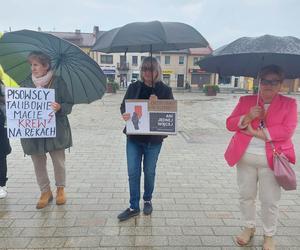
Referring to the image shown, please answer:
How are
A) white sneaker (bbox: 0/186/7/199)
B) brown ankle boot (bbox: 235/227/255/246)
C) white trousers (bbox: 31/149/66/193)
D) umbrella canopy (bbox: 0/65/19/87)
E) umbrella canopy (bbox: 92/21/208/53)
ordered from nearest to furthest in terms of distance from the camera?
umbrella canopy (bbox: 92/21/208/53) < brown ankle boot (bbox: 235/227/255/246) < umbrella canopy (bbox: 0/65/19/87) < white trousers (bbox: 31/149/66/193) < white sneaker (bbox: 0/186/7/199)

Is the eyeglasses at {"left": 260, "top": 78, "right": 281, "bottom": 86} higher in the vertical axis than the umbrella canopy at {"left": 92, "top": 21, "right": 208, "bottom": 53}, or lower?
lower

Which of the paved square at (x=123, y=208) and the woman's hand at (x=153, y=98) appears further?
the woman's hand at (x=153, y=98)

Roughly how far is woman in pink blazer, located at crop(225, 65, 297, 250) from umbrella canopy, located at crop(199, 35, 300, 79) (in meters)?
0.23

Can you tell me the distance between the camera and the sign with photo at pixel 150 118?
11.5 ft

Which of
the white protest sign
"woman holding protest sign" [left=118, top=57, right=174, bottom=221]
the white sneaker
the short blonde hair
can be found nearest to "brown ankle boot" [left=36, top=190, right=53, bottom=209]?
the white sneaker

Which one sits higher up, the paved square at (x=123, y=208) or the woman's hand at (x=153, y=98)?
the woman's hand at (x=153, y=98)

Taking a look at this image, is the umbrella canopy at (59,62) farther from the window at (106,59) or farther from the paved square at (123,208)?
the window at (106,59)

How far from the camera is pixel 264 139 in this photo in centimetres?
288

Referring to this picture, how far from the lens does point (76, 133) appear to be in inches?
375

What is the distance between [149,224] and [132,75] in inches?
2061

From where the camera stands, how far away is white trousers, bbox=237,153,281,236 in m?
2.91

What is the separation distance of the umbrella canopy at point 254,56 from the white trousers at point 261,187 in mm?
926

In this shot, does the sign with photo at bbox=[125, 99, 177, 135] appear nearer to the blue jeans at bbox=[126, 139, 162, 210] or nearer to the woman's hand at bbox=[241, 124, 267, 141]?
the blue jeans at bbox=[126, 139, 162, 210]

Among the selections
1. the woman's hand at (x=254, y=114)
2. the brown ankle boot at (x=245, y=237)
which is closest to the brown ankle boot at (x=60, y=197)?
the brown ankle boot at (x=245, y=237)
